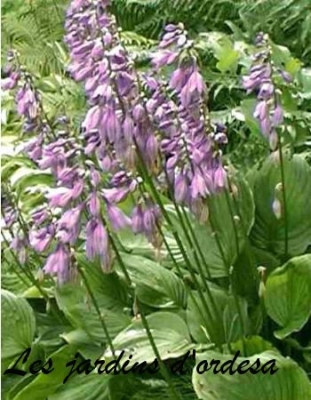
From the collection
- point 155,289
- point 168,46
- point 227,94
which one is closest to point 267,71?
point 168,46

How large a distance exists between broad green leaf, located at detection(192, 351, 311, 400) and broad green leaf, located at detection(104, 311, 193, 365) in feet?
0.51

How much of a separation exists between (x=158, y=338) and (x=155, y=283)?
0.18 meters

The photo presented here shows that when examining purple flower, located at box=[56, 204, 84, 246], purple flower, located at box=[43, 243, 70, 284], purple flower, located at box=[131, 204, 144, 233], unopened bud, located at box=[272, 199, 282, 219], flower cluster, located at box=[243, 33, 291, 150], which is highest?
flower cluster, located at box=[243, 33, 291, 150]

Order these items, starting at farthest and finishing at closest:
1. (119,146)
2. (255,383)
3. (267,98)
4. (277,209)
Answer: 1. (277,209)
2. (267,98)
3. (255,383)
4. (119,146)

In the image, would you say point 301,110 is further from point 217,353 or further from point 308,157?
point 217,353

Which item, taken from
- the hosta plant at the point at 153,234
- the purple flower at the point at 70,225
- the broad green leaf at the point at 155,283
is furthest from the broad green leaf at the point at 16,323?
the purple flower at the point at 70,225

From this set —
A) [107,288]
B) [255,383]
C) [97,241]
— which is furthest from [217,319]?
[97,241]

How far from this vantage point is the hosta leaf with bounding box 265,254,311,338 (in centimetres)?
192

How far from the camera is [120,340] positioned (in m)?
1.92

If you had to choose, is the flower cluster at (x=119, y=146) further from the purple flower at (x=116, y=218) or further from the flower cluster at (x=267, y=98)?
the flower cluster at (x=267, y=98)

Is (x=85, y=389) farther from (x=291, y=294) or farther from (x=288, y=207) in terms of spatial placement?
(x=288, y=207)

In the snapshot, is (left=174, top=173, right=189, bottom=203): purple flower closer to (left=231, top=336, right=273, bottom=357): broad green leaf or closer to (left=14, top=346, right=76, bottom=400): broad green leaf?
(left=231, top=336, right=273, bottom=357): broad green leaf

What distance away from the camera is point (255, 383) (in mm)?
1738

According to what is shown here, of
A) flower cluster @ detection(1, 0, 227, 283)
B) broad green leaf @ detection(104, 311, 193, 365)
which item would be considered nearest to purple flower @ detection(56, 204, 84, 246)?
flower cluster @ detection(1, 0, 227, 283)
